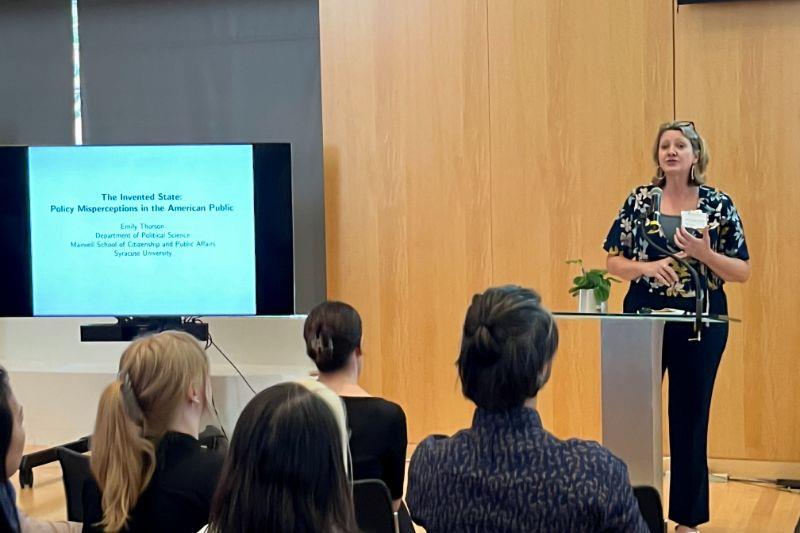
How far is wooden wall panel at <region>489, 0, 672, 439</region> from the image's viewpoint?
4566 millimetres

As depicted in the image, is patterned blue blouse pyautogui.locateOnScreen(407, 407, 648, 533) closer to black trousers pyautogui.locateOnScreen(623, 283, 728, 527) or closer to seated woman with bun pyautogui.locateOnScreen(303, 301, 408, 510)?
seated woman with bun pyautogui.locateOnScreen(303, 301, 408, 510)

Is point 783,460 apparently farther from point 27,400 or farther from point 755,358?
point 27,400

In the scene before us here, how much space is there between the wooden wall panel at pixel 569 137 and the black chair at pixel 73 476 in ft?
8.69

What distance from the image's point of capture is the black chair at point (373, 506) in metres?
2.05

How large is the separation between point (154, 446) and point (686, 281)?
2.12 m

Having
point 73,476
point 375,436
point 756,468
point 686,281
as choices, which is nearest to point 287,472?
point 375,436

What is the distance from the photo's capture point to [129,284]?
4.89 metres

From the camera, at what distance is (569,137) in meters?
4.66

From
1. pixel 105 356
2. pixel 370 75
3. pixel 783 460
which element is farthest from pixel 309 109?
pixel 783 460

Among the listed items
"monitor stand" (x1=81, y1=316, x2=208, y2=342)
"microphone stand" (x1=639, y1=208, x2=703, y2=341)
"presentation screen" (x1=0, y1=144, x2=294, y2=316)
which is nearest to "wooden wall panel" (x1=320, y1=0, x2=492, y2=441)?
"presentation screen" (x1=0, y1=144, x2=294, y2=316)

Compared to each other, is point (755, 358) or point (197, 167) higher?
point (197, 167)

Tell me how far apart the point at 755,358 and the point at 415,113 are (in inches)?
79.4

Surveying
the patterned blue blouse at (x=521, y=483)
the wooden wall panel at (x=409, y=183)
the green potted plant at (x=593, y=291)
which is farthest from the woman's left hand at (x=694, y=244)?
the patterned blue blouse at (x=521, y=483)

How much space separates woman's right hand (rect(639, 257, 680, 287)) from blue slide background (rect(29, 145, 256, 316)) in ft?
7.15
